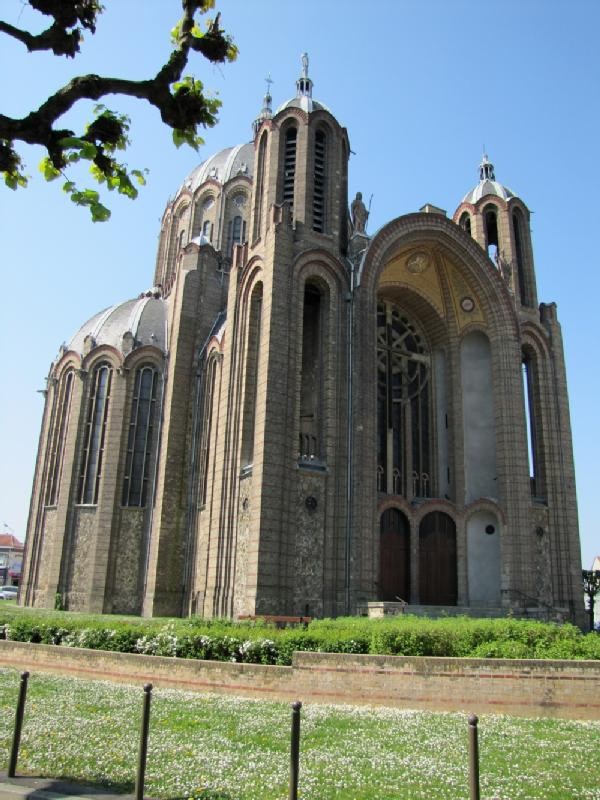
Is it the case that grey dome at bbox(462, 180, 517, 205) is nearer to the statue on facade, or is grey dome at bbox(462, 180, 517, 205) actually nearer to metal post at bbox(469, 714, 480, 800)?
the statue on facade

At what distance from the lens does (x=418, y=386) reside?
3125 cm

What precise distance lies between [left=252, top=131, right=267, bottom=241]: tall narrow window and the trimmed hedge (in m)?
16.4

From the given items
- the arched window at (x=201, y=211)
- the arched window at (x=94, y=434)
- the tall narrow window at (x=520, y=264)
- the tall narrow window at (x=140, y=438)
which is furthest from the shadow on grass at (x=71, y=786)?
the arched window at (x=201, y=211)

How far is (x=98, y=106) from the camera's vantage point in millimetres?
7668

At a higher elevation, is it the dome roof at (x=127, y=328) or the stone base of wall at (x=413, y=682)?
the dome roof at (x=127, y=328)

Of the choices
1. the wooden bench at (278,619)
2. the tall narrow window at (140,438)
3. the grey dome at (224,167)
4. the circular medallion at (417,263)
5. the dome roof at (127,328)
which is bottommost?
the wooden bench at (278,619)

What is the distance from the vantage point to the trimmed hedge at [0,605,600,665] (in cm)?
1298

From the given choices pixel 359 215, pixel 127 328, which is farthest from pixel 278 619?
pixel 127 328

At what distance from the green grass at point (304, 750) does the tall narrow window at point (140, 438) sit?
757 inches

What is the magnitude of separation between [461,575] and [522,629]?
13.4 m

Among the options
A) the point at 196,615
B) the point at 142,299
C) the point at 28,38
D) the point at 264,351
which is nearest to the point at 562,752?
the point at 28,38

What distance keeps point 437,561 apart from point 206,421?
Result: 1081cm

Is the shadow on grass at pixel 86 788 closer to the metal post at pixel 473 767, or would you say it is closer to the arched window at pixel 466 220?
the metal post at pixel 473 767

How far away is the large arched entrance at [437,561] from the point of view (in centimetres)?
2742
